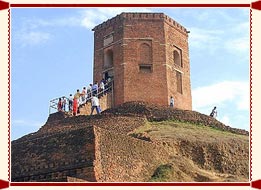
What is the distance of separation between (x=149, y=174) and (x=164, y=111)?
8.32m

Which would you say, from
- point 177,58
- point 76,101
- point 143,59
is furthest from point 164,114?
point 177,58

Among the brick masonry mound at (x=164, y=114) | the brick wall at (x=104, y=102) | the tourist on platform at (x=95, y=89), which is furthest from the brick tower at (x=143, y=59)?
the brick masonry mound at (x=164, y=114)

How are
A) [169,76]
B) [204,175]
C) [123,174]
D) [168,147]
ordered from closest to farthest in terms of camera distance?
[123,174] < [204,175] < [168,147] < [169,76]

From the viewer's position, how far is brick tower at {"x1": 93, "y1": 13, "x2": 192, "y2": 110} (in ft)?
86.5

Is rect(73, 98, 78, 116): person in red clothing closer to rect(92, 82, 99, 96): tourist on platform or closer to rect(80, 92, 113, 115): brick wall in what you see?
rect(80, 92, 113, 115): brick wall

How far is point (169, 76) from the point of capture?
26.8 m

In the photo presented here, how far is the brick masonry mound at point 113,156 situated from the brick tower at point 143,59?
4.86 meters

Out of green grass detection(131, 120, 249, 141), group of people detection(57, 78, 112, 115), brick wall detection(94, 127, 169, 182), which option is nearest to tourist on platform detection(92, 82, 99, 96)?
group of people detection(57, 78, 112, 115)

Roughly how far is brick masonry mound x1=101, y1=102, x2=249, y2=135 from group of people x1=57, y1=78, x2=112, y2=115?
111 cm

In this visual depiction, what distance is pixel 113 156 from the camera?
15664mm

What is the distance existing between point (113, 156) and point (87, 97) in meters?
10.5

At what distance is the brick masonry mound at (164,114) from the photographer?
78.2 ft

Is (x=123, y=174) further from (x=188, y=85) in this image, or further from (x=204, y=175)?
(x=188, y=85)

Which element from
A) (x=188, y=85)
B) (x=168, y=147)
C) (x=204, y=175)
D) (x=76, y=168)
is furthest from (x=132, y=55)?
(x=76, y=168)
